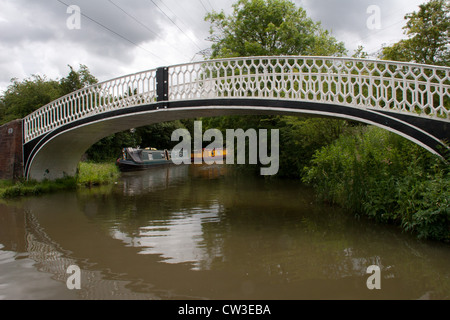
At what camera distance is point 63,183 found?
13781 mm

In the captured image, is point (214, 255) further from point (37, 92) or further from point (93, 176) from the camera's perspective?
point (37, 92)

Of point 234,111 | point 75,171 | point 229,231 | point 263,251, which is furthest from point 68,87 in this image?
point 263,251

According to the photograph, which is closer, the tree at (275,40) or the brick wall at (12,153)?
the brick wall at (12,153)

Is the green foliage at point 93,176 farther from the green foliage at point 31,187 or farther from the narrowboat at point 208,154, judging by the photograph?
the narrowboat at point 208,154

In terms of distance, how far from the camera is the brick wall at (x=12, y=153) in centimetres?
1270

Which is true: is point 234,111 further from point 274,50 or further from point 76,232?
point 274,50

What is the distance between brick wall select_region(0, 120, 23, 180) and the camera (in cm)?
1270

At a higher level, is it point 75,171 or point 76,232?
point 75,171

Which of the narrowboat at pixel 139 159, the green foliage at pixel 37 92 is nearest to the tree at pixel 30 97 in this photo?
the green foliage at pixel 37 92

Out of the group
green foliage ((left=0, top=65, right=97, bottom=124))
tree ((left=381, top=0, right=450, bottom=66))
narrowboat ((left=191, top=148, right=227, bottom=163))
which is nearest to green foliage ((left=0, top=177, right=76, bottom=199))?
green foliage ((left=0, top=65, right=97, bottom=124))

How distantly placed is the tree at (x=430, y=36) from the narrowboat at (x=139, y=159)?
713 inches

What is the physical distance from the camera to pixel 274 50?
17250mm
